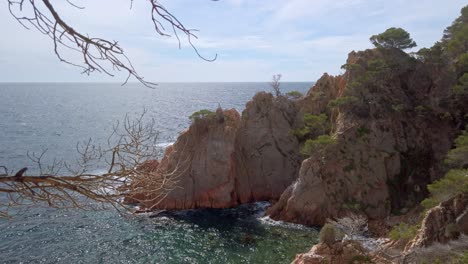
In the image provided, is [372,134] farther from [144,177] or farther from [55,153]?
[55,153]

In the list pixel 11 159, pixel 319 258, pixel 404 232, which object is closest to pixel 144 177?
pixel 319 258

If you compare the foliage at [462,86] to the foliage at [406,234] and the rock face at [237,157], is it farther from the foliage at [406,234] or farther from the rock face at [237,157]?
the foliage at [406,234]

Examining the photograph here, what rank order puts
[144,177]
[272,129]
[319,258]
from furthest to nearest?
[272,129] → [319,258] → [144,177]

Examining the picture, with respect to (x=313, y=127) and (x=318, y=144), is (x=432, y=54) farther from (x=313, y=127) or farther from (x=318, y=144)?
(x=318, y=144)

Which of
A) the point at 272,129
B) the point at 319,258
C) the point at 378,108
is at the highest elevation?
the point at 378,108

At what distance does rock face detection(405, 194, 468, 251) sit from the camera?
1590cm

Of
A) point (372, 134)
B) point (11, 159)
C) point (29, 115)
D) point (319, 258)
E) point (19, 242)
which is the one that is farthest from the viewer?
point (29, 115)

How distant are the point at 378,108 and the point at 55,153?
35.7m

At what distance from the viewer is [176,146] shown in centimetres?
3394

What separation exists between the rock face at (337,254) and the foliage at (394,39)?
23866 mm

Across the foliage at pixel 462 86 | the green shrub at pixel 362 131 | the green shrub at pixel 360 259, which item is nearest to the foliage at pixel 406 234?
the green shrub at pixel 360 259

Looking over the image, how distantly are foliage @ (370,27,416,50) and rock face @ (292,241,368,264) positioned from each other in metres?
23.9

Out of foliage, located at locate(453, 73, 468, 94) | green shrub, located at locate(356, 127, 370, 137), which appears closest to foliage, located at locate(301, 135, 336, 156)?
green shrub, located at locate(356, 127, 370, 137)

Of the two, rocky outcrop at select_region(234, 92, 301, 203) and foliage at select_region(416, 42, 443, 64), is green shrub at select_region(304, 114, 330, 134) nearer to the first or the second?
rocky outcrop at select_region(234, 92, 301, 203)
